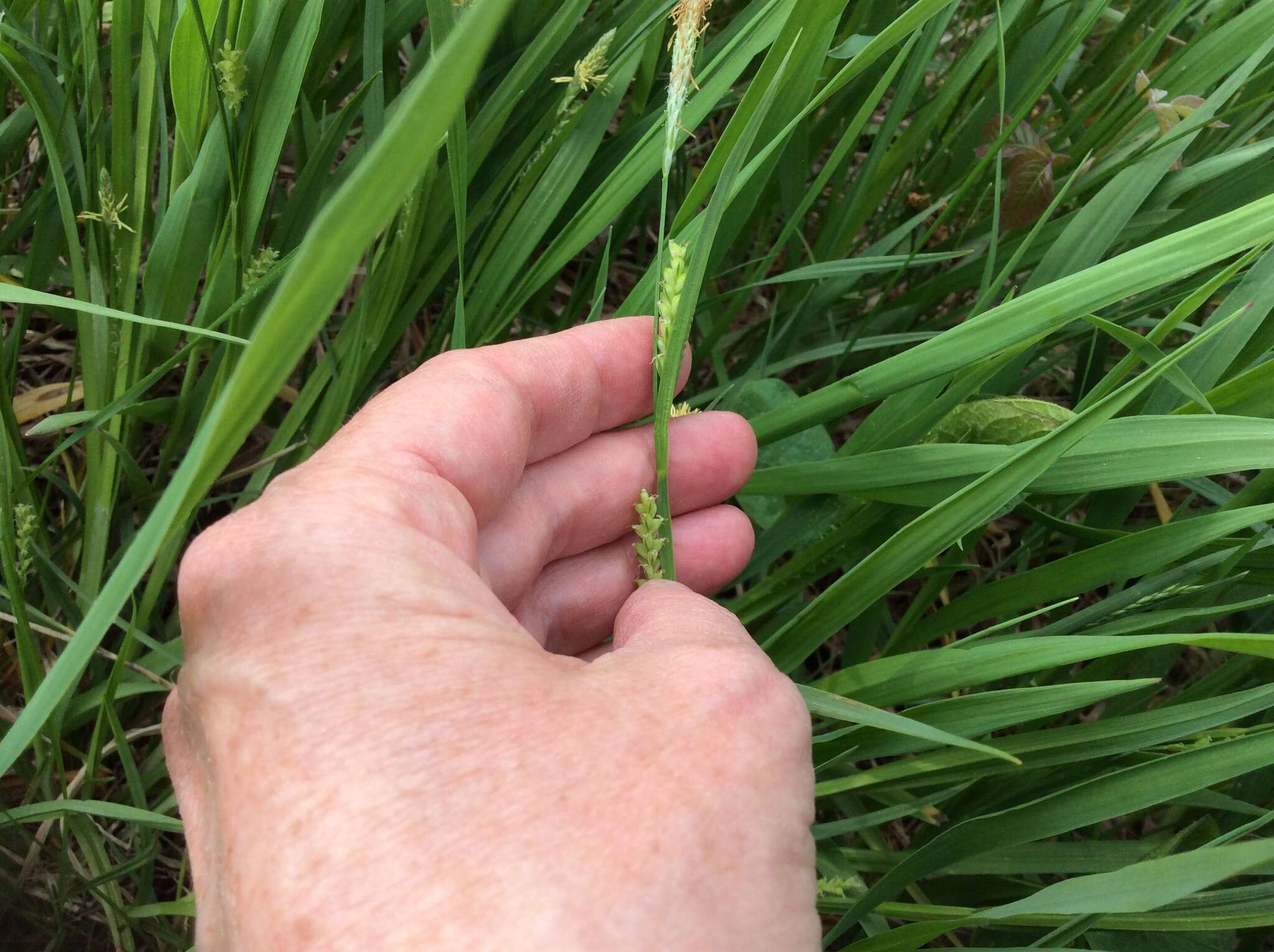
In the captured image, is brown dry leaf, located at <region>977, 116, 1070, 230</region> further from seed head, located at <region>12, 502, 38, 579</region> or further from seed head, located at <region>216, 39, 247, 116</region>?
seed head, located at <region>12, 502, 38, 579</region>

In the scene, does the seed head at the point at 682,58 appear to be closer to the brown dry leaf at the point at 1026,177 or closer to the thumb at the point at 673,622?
the thumb at the point at 673,622

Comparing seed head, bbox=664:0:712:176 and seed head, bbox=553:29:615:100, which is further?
seed head, bbox=553:29:615:100

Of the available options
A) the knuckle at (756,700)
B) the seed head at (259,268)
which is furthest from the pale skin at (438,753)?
the seed head at (259,268)

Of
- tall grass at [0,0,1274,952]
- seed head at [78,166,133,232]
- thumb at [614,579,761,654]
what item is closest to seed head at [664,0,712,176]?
tall grass at [0,0,1274,952]

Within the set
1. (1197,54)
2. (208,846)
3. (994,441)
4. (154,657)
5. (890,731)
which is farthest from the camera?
(1197,54)

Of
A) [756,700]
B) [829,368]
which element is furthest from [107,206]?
[829,368]

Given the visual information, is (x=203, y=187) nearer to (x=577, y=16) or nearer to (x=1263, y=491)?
(x=577, y=16)

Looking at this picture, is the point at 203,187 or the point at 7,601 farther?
the point at 7,601

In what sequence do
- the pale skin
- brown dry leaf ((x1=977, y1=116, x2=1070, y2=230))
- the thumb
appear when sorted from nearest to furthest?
the pale skin, the thumb, brown dry leaf ((x1=977, y1=116, x2=1070, y2=230))

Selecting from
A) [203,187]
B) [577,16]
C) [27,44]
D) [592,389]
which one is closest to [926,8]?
[577,16]
